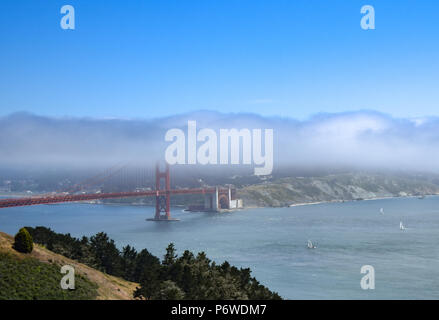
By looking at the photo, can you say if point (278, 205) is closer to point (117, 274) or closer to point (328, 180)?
point (328, 180)

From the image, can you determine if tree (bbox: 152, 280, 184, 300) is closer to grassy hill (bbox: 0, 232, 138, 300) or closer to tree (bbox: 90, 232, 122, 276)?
grassy hill (bbox: 0, 232, 138, 300)

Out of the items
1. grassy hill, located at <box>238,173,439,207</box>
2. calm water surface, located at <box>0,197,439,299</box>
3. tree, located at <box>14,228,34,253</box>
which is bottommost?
calm water surface, located at <box>0,197,439,299</box>

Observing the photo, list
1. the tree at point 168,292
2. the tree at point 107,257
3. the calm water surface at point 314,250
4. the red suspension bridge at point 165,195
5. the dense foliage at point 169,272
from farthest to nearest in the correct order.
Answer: the red suspension bridge at point 165,195 < the calm water surface at point 314,250 < the tree at point 107,257 < the dense foliage at point 169,272 < the tree at point 168,292

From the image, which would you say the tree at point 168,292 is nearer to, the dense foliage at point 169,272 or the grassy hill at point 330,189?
the dense foliage at point 169,272

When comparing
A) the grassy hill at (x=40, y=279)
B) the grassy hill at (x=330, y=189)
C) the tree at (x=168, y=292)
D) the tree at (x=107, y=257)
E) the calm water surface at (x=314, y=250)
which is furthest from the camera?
the grassy hill at (x=330, y=189)

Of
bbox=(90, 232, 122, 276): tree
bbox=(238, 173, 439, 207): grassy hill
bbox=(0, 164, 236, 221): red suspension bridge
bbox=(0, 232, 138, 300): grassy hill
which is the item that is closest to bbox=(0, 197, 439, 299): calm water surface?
bbox=(0, 164, 236, 221): red suspension bridge

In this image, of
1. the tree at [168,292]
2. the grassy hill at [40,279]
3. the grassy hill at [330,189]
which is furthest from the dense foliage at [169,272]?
the grassy hill at [330,189]

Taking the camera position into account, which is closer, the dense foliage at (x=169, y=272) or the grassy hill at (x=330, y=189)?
the dense foliage at (x=169, y=272)

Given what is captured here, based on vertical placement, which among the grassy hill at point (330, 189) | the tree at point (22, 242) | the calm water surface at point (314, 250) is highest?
the tree at point (22, 242)
